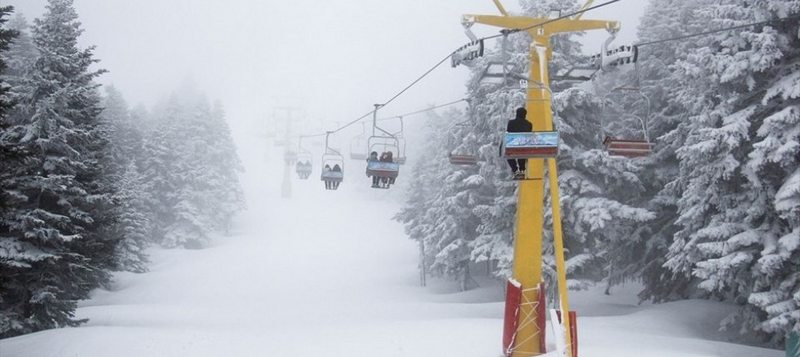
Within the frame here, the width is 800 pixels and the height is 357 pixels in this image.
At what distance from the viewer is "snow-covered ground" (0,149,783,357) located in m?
15.2

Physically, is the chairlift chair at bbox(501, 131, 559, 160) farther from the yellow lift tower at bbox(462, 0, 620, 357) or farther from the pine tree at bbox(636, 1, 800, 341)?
the pine tree at bbox(636, 1, 800, 341)

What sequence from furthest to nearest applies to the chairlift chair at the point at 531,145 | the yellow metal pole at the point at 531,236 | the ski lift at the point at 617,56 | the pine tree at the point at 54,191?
the pine tree at the point at 54,191
the yellow metal pole at the point at 531,236
the ski lift at the point at 617,56
the chairlift chair at the point at 531,145

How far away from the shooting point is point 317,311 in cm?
2734

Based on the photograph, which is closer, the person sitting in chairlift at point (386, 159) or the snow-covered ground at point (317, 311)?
the snow-covered ground at point (317, 311)

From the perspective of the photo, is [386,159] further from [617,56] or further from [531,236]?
[617,56]

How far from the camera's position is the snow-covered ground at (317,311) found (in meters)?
15.2

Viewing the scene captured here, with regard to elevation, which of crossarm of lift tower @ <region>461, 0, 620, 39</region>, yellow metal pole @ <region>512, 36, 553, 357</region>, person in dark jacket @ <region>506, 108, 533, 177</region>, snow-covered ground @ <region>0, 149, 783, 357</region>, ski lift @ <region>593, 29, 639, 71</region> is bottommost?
snow-covered ground @ <region>0, 149, 783, 357</region>

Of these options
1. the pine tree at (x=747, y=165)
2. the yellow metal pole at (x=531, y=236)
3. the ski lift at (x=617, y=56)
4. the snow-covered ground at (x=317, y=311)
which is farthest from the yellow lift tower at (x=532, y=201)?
the pine tree at (x=747, y=165)

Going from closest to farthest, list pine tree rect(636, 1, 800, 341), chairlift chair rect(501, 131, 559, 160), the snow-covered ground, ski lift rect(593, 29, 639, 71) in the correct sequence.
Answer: chairlift chair rect(501, 131, 559, 160) → ski lift rect(593, 29, 639, 71) → pine tree rect(636, 1, 800, 341) → the snow-covered ground

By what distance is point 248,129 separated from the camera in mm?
141875

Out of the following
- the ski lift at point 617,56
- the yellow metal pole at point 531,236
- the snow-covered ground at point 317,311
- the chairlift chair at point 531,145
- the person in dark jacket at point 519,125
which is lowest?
the snow-covered ground at point 317,311

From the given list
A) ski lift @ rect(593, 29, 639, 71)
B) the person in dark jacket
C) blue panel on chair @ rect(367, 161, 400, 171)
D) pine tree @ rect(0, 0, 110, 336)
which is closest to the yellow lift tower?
ski lift @ rect(593, 29, 639, 71)

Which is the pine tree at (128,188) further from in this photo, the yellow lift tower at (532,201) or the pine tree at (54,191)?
the yellow lift tower at (532,201)

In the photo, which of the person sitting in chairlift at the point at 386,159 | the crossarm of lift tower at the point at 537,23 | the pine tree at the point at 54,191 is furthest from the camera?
the person sitting in chairlift at the point at 386,159
